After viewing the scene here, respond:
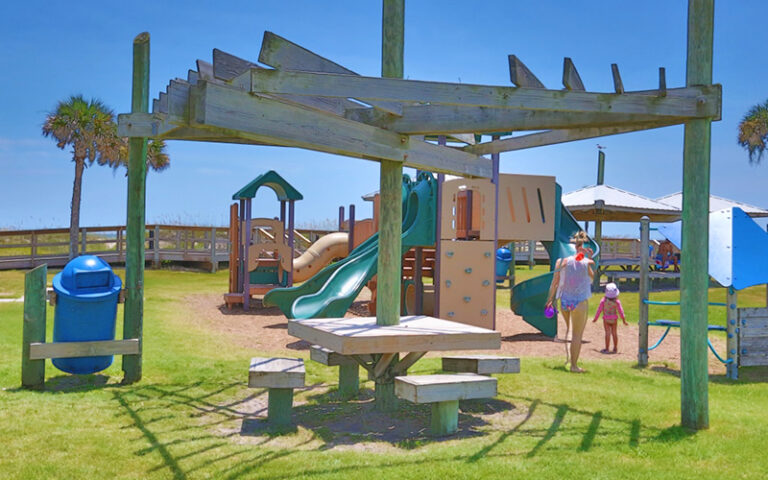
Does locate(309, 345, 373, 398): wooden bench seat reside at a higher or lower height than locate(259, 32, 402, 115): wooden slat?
lower

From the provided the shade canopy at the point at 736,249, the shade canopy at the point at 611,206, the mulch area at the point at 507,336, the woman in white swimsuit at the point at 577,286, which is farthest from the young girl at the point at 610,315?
the shade canopy at the point at 611,206

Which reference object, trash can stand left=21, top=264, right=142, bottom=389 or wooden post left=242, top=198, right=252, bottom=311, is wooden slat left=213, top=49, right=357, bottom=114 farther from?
wooden post left=242, top=198, right=252, bottom=311

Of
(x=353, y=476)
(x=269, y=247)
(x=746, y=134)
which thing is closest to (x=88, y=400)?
(x=353, y=476)

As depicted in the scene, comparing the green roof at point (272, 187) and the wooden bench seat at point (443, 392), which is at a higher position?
the green roof at point (272, 187)

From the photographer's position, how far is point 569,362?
30.3ft

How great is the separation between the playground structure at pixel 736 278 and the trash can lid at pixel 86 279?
6.60m

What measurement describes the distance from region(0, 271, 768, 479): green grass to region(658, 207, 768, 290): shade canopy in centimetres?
129

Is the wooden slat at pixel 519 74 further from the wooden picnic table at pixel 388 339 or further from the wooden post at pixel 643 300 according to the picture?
the wooden post at pixel 643 300

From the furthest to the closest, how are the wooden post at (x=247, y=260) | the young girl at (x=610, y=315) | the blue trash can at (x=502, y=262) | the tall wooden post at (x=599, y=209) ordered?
1. the blue trash can at (x=502, y=262)
2. the tall wooden post at (x=599, y=209)
3. the wooden post at (x=247, y=260)
4. the young girl at (x=610, y=315)

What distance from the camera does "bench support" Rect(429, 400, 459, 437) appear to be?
18.3 feet

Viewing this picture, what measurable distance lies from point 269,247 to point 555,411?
11226 mm

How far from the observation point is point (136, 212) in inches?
302

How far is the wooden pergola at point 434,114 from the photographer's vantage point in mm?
4648

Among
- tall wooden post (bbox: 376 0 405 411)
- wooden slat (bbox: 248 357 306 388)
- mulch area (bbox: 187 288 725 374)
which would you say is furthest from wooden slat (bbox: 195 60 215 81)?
mulch area (bbox: 187 288 725 374)
